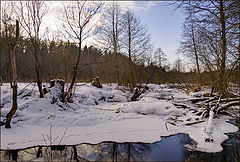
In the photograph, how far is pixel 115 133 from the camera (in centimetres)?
477

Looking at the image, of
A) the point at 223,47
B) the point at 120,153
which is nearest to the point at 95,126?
the point at 120,153

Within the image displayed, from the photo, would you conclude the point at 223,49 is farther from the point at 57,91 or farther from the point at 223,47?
the point at 57,91

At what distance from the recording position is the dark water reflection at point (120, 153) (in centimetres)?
347

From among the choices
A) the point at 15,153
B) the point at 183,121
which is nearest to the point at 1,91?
the point at 15,153

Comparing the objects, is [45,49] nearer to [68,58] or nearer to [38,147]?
[68,58]

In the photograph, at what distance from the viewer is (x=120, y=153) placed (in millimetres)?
3707

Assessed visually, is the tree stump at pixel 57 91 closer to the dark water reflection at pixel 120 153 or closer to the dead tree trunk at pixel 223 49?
the dark water reflection at pixel 120 153

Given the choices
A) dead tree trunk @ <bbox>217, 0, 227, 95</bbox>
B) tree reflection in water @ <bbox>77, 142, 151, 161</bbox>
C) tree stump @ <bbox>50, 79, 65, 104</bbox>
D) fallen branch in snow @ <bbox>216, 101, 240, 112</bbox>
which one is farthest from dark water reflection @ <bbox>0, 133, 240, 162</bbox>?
tree stump @ <bbox>50, 79, 65, 104</bbox>

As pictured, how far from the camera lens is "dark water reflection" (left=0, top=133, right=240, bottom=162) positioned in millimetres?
3470

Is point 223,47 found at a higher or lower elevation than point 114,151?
higher

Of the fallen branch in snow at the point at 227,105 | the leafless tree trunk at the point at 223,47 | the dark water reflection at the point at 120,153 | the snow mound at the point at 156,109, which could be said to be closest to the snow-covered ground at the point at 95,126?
the snow mound at the point at 156,109

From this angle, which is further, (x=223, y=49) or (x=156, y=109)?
(x=156, y=109)

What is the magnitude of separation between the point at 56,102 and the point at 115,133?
365cm

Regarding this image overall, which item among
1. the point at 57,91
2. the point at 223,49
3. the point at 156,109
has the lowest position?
the point at 156,109
